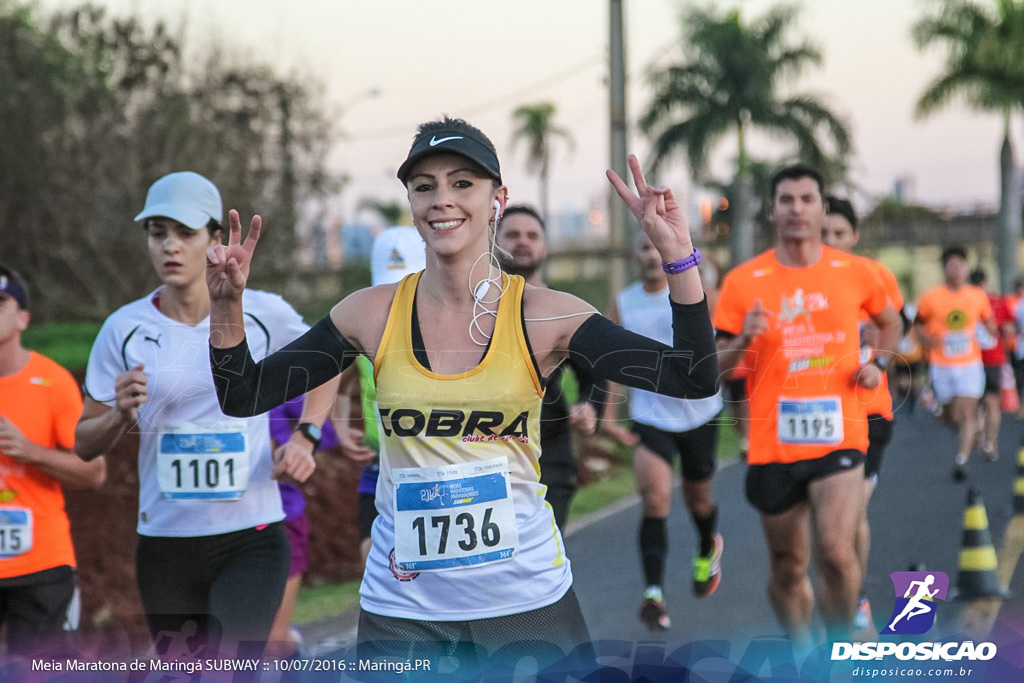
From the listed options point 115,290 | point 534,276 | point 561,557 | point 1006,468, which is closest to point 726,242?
point 115,290

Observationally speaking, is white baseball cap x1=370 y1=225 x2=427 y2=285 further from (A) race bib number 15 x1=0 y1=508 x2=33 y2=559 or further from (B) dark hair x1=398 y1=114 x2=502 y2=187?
(B) dark hair x1=398 y1=114 x2=502 y2=187

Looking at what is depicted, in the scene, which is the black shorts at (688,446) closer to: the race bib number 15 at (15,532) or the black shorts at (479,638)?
the race bib number 15 at (15,532)

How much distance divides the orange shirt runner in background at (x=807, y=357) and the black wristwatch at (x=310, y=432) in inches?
82.2

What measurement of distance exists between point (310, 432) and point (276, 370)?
4.32 feet

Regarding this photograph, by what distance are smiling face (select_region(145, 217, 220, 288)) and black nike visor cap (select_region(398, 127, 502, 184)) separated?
56.8 inches

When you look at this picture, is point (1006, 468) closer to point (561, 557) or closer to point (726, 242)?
point (561, 557)

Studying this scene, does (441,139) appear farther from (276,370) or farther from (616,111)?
(616,111)

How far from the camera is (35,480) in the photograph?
4395mm

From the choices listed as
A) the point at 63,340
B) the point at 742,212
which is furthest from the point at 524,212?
the point at 742,212

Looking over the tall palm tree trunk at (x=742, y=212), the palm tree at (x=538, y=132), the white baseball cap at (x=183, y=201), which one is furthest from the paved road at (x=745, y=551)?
the palm tree at (x=538, y=132)

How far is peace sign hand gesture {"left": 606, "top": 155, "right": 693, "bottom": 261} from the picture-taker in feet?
9.52

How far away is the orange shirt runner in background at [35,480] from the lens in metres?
4.30

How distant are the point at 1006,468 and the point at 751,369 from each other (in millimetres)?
7960

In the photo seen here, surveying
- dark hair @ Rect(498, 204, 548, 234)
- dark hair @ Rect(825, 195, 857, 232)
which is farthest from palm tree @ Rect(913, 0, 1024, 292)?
dark hair @ Rect(498, 204, 548, 234)
